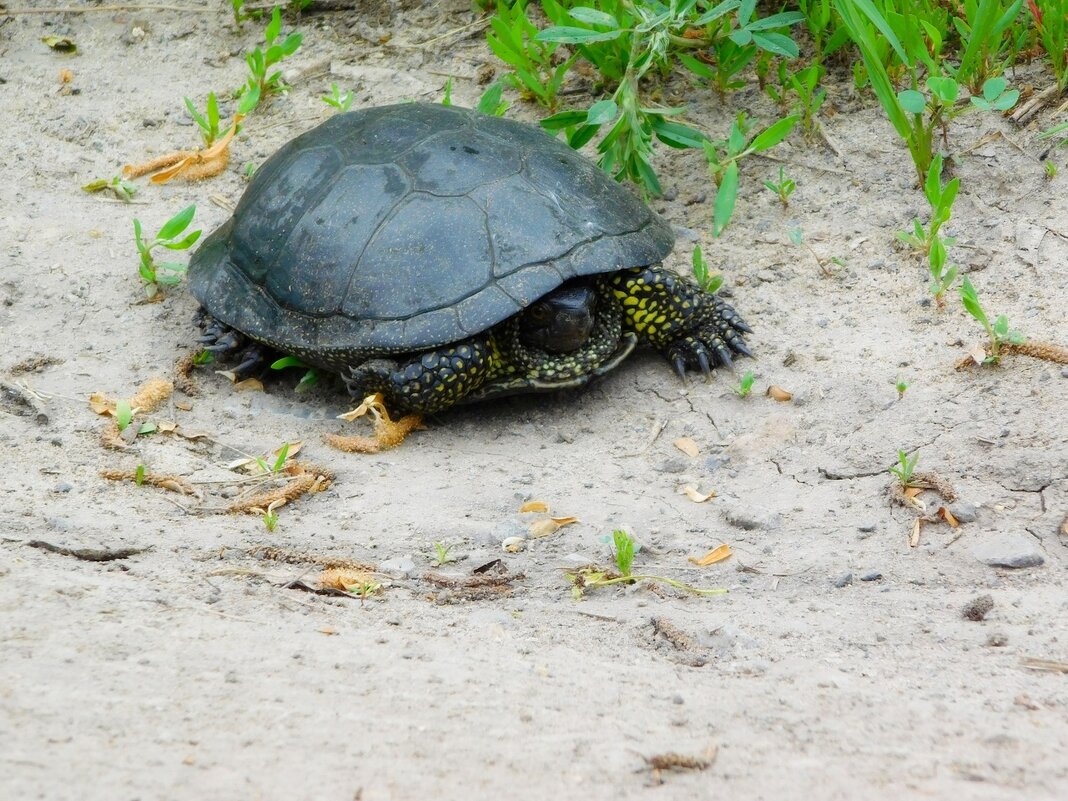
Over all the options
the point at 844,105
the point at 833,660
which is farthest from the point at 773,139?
the point at 833,660

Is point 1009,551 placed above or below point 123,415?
above

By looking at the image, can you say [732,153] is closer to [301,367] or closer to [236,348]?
[301,367]

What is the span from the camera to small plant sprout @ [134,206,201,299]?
4914 mm

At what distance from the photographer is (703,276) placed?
465 centimetres

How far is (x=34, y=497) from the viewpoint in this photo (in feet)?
10.8

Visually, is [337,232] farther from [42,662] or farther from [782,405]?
[42,662]

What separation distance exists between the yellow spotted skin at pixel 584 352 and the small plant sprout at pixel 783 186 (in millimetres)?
677

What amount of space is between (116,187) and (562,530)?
136 inches

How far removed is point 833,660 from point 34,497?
2352 mm

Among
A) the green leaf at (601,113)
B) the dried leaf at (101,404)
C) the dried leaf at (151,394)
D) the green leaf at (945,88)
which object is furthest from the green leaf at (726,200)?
the dried leaf at (101,404)

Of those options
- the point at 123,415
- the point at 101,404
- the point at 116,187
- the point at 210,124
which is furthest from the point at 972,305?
the point at 116,187

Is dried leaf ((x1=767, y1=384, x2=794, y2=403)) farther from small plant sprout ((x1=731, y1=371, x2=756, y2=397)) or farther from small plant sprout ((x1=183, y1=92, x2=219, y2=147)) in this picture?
small plant sprout ((x1=183, y1=92, x2=219, y2=147))

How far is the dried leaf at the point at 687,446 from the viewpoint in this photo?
396 centimetres

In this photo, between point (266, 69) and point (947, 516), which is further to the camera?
point (266, 69)
